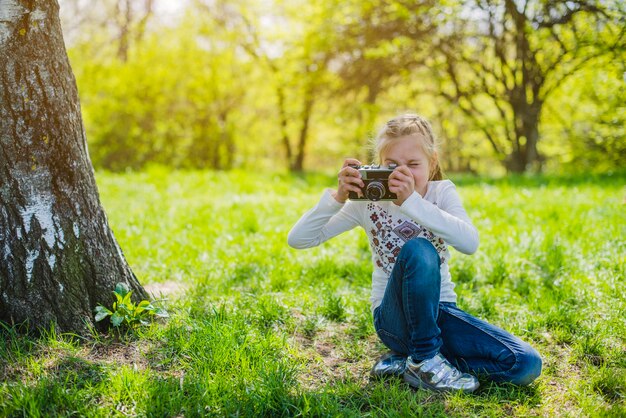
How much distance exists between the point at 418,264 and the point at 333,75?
33.2ft

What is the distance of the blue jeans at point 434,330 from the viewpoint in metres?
2.35

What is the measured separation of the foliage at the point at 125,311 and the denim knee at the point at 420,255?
134 cm

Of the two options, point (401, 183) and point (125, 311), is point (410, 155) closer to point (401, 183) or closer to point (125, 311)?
point (401, 183)

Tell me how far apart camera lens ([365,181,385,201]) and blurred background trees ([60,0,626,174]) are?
7466 mm

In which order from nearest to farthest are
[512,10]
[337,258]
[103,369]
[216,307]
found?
[103,369] < [216,307] < [337,258] < [512,10]

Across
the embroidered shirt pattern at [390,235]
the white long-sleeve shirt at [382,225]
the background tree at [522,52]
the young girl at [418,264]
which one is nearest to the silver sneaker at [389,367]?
the young girl at [418,264]

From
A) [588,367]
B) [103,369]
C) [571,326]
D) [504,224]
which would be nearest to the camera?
[103,369]

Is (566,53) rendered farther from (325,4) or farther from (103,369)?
(103,369)

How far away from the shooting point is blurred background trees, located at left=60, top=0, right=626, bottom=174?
10047 millimetres

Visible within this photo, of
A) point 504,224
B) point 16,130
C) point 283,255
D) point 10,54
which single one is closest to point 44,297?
point 16,130

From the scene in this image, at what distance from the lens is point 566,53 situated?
950cm

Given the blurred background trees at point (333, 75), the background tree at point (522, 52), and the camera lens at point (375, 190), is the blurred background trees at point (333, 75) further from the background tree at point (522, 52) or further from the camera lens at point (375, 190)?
the camera lens at point (375, 190)

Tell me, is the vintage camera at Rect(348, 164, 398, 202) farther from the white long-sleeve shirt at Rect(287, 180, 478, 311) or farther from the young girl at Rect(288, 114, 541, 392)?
the white long-sleeve shirt at Rect(287, 180, 478, 311)

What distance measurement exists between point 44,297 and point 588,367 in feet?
8.32
